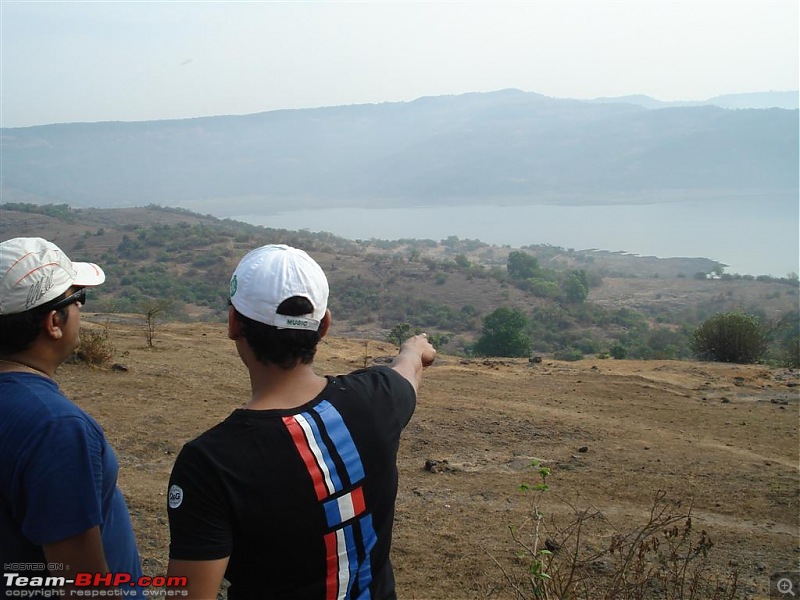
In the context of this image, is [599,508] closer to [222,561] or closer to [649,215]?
[222,561]

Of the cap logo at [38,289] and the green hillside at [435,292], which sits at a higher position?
the cap logo at [38,289]

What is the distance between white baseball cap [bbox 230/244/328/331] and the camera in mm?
1588

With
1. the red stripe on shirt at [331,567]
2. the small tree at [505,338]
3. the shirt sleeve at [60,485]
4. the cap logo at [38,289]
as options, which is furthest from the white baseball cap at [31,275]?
the small tree at [505,338]

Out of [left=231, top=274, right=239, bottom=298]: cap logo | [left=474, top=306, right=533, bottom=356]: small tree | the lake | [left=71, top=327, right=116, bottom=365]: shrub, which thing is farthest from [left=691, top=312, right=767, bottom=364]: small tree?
the lake

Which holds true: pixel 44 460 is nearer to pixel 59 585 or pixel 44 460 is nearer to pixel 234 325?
pixel 59 585

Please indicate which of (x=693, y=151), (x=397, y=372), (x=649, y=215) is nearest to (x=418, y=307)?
(x=397, y=372)

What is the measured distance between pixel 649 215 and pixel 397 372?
158622 mm

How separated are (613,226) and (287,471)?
140 m

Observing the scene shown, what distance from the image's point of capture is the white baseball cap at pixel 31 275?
5.57 feet

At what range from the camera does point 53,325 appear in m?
1.78

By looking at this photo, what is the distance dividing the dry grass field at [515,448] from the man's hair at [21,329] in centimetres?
248

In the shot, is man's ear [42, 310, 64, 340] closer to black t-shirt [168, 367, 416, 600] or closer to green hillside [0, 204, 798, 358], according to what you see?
black t-shirt [168, 367, 416, 600]

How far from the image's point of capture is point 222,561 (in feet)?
4.58

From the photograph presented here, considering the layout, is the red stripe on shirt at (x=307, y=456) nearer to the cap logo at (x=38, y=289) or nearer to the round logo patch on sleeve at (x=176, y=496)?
the round logo patch on sleeve at (x=176, y=496)
